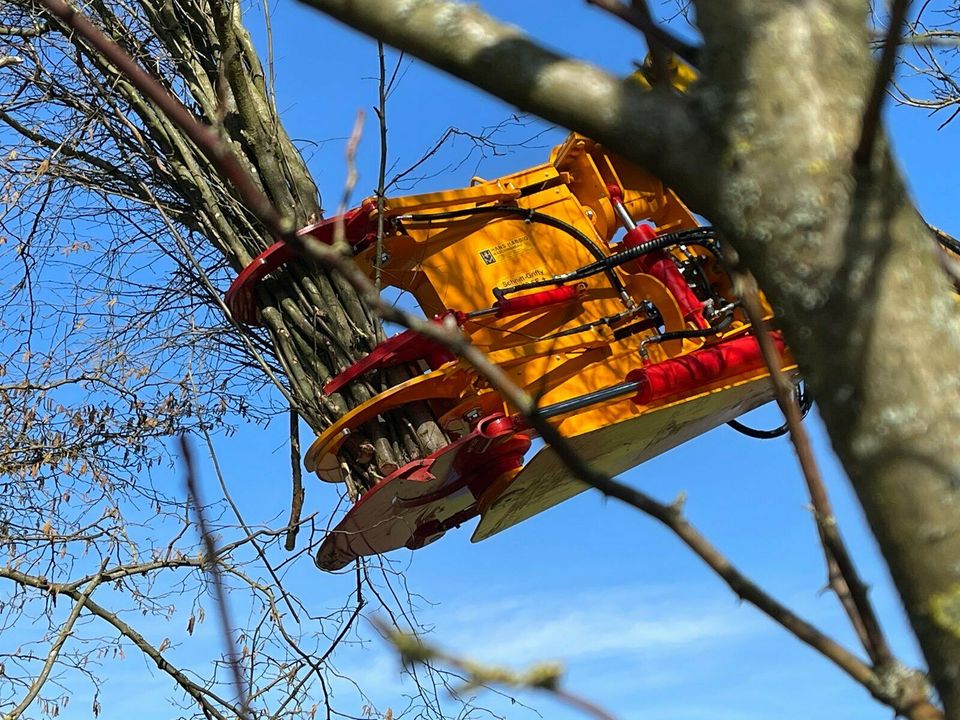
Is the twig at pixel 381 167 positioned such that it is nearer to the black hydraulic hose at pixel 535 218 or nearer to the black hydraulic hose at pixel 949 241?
the black hydraulic hose at pixel 535 218

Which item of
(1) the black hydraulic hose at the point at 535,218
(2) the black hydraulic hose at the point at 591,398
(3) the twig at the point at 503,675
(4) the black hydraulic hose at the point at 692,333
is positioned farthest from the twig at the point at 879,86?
(1) the black hydraulic hose at the point at 535,218

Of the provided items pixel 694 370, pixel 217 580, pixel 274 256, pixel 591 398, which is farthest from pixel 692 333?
pixel 217 580

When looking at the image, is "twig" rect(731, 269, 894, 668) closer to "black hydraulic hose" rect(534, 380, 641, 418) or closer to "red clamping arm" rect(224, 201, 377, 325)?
"black hydraulic hose" rect(534, 380, 641, 418)

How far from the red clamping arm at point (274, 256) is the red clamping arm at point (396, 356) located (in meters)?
Result: 0.40

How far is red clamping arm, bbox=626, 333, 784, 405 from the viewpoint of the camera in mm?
4070

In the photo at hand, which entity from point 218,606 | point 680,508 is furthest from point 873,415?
point 218,606

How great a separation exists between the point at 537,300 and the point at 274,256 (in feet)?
3.73

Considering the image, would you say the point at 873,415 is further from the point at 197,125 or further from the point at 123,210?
A: the point at 123,210

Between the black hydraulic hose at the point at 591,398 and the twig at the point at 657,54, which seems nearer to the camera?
the twig at the point at 657,54

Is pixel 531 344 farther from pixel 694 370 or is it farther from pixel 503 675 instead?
pixel 503 675

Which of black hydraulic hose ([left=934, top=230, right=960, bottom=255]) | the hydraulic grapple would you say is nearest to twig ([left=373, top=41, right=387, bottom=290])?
the hydraulic grapple

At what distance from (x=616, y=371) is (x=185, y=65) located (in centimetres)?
277

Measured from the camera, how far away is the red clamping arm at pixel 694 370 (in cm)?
407

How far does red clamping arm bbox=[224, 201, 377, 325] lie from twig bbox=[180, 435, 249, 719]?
2.87 m
